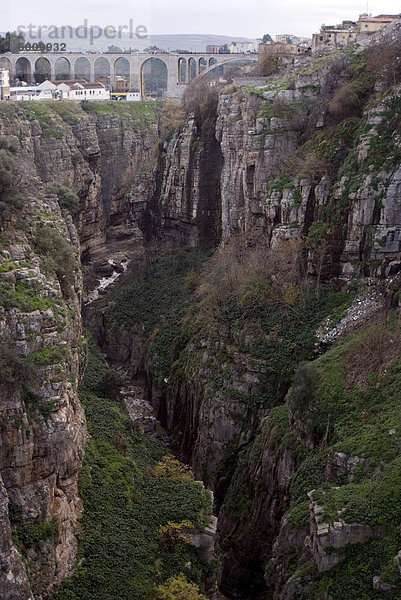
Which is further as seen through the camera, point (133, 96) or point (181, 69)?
point (181, 69)

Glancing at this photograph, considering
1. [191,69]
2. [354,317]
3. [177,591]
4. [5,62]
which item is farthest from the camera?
[191,69]

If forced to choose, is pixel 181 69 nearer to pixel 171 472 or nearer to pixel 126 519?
pixel 171 472

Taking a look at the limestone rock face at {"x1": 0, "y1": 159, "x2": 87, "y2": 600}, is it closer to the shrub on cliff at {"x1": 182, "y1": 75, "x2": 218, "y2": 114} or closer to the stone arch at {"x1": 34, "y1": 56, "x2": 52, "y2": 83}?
the shrub on cliff at {"x1": 182, "y1": 75, "x2": 218, "y2": 114}

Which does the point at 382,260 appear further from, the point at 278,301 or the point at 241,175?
the point at 241,175

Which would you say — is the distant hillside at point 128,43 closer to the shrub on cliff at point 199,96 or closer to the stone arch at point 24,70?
the stone arch at point 24,70

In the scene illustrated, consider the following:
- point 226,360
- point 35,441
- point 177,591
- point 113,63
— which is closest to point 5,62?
point 113,63
